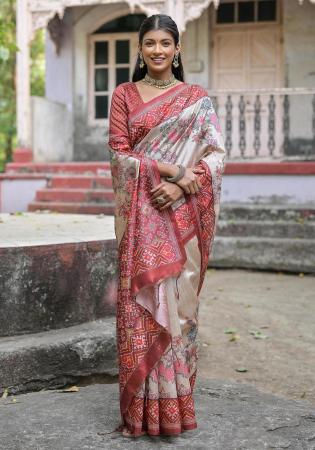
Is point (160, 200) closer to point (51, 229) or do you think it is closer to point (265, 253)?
point (51, 229)

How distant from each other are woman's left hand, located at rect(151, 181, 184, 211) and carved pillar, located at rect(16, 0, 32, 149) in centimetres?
756

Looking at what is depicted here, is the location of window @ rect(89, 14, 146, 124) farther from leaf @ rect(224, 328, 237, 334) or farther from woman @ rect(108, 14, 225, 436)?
woman @ rect(108, 14, 225, 436)

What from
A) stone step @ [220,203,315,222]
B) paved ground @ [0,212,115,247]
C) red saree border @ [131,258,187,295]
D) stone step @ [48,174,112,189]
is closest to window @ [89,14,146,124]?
stone step @ [48,174,112,189]

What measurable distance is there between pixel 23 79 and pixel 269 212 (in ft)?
14.3

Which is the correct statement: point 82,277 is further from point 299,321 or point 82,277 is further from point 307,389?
point 299,321

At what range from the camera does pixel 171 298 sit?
2.53 m

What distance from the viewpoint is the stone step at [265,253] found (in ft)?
24.6

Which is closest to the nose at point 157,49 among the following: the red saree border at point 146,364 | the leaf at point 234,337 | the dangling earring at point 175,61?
the dangling earring at point 175,61

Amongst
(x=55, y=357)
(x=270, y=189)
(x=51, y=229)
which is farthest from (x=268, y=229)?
(x=55, y=357)

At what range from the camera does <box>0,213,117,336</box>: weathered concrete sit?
347 cm

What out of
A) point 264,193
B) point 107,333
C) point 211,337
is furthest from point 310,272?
point 107,333

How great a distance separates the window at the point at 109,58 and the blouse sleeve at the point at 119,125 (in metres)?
8.49

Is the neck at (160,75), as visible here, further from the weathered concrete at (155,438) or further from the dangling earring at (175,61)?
the weathered concrete at (155,438)

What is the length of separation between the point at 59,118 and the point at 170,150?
8.59m
